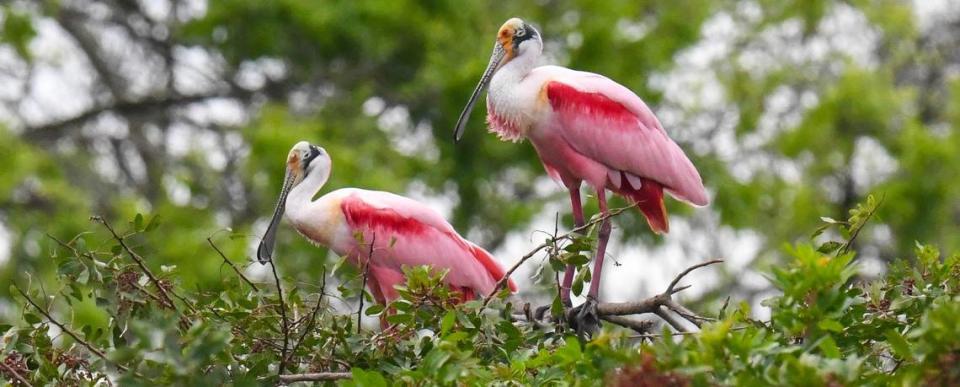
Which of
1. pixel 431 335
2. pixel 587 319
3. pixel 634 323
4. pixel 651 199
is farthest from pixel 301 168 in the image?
pixel 431 335

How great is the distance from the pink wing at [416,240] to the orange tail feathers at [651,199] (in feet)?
2.32

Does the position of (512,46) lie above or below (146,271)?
above

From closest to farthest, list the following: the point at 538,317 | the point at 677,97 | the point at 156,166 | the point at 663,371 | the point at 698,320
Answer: the point at 663,371 → the point at 698,320 → the point at 538,317 → the point at 156,166 → the point at 677,97

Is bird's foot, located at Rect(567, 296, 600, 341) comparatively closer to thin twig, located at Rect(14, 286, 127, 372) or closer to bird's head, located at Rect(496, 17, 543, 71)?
bird's head, located at Rect(496, 17, 543, 71)

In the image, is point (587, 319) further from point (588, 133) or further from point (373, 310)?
point (373, 310)

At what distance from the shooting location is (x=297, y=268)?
1332 cm

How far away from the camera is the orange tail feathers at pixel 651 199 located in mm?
7996

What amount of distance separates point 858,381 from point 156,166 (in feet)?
43.9

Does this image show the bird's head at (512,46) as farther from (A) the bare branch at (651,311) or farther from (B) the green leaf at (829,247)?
(B) the green leaf at (829,247)

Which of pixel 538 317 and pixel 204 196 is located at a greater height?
pixel 204 196

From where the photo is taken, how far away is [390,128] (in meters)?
17.3

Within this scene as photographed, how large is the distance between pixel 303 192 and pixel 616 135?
4.86ft

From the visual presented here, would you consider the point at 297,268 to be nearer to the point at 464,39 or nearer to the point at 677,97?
the point at 464,39

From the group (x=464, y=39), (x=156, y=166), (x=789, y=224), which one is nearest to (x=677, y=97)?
(x=789, y=224)
